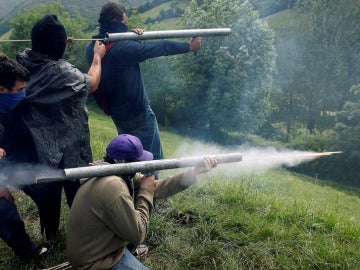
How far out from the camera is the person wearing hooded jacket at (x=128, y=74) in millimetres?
4934

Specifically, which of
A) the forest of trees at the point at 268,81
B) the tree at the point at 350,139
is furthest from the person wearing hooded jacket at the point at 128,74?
the forest of trees at the point at 268,81

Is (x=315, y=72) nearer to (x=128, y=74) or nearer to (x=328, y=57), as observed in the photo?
(x=328, y=57)

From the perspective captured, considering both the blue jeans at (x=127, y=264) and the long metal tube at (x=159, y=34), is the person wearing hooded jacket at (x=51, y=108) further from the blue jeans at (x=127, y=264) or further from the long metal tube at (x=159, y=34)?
the blue jeans at (x=127, y=264)

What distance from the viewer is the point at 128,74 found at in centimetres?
510

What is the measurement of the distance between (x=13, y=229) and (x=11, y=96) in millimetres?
1474

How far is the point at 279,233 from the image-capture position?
15.6 ft

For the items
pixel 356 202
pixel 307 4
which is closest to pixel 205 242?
pixel 356 202

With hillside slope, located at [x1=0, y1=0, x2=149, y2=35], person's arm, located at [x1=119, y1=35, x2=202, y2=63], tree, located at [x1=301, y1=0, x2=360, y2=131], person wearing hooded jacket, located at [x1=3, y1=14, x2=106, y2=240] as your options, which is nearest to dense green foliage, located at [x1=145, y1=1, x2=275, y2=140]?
tree, located at [x1=301, y1=0, x2=360, y2=131]

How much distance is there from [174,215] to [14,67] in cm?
285

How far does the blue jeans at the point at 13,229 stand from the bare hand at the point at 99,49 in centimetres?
204

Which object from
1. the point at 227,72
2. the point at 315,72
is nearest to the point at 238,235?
the point at 227,72

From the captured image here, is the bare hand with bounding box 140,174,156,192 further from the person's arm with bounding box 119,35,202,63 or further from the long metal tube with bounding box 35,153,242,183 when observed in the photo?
the person's arm with bounding box 119,35,202,63

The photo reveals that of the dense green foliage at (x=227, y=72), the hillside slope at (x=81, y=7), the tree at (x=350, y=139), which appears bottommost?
the tree at (x=350, y=139)

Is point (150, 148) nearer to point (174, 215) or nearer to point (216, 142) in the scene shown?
point (174, 215)
